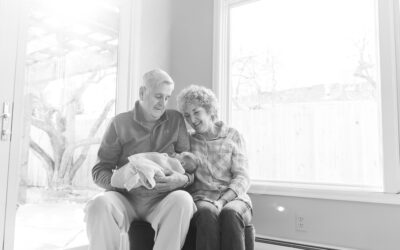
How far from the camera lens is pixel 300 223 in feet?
7.82

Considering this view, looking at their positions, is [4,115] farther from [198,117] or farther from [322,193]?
[322,193]

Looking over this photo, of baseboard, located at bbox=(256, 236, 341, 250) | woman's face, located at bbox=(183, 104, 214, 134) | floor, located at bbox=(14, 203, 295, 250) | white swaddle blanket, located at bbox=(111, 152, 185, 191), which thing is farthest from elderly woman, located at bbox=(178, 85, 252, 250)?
floor, located at bbox=(14, 203, 295, 250)

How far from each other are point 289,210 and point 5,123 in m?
1.87

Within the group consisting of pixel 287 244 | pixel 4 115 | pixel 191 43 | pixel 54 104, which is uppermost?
pixel 191 43

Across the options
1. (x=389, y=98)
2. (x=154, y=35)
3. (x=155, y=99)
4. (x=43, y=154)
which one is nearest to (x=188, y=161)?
(x=155, y=99)

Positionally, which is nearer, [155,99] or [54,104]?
[155,99]

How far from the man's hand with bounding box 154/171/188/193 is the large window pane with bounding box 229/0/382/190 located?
3.54ft

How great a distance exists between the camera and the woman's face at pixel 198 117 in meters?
1.98

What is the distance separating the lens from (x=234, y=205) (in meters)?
1.71

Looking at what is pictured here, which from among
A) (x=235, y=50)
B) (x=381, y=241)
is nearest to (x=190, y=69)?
(x=235, y=50)

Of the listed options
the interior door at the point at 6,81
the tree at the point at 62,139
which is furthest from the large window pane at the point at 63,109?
the interior door at the point at 6,81

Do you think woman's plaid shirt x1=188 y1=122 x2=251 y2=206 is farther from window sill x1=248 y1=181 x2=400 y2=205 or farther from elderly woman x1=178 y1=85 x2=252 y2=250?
window sill x1=248 y1=181 x2=400 y2=205

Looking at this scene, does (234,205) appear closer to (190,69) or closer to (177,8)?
(190,69)

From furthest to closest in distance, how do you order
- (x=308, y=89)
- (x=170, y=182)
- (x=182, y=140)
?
1. (x=308, y=89)
2. (x=182, y=140)
3. (x=170, y=182)
